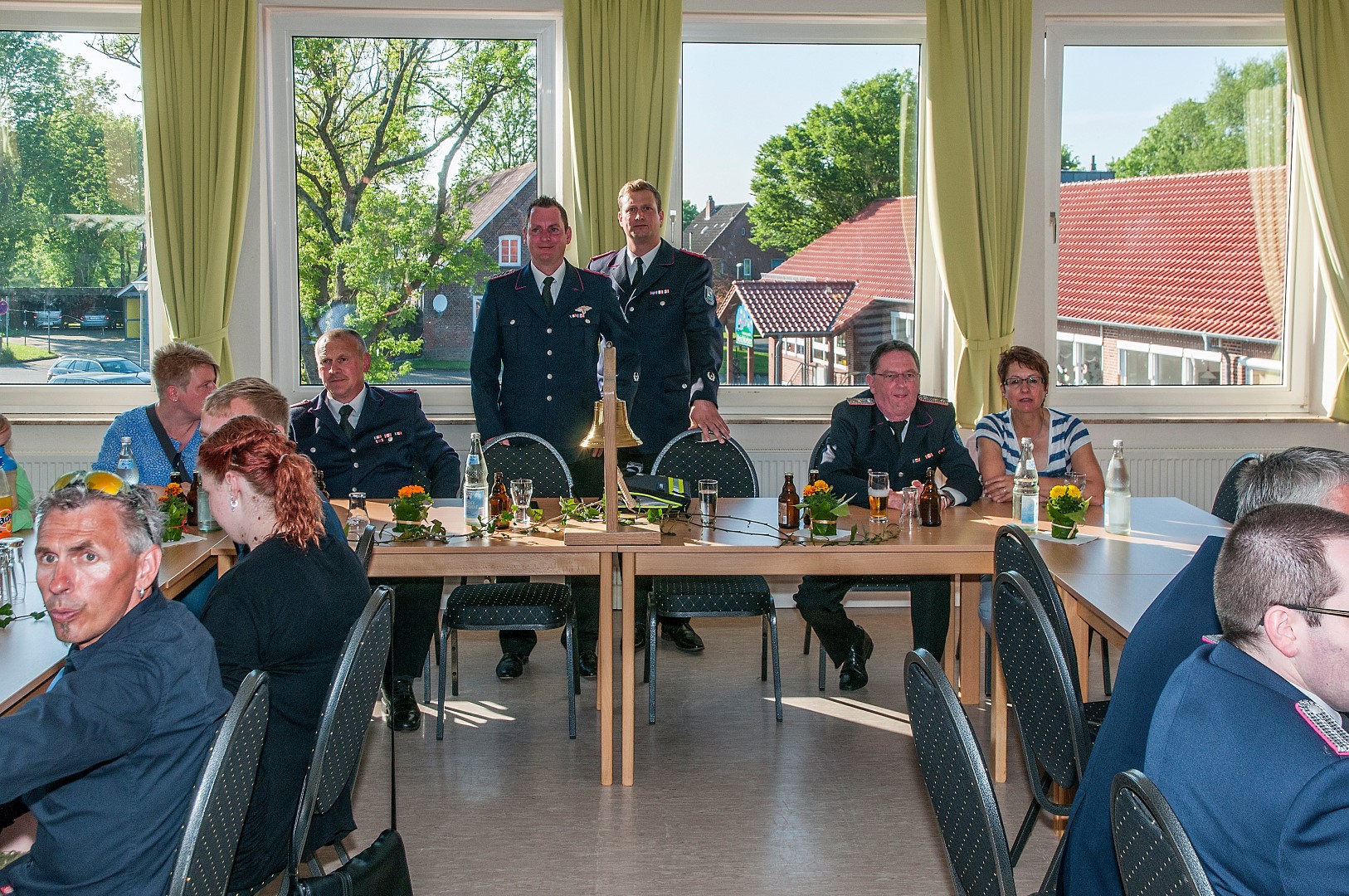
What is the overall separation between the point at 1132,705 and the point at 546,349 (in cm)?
345

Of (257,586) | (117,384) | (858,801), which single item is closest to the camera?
(257,586)

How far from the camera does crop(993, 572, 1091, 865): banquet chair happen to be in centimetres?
244

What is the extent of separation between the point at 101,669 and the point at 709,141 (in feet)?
15.6

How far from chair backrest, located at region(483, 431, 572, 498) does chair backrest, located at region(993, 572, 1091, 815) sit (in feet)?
7.29

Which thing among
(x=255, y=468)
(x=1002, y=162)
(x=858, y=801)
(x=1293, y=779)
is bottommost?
(x=858, y=801)

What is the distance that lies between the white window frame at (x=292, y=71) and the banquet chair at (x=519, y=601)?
1.81 m

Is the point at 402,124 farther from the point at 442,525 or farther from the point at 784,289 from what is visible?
the point at 442,525

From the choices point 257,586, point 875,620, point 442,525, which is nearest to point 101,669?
point 257,586

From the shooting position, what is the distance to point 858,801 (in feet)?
12.1

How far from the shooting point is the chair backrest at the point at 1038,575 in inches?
103

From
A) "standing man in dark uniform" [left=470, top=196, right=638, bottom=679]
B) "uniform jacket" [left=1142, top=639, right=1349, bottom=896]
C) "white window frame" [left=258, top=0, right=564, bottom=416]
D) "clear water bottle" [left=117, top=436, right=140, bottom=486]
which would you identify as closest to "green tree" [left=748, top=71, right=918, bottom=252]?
"white window frame" [left=258, top=0, right=564, bottom=416]

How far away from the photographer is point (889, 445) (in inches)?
180

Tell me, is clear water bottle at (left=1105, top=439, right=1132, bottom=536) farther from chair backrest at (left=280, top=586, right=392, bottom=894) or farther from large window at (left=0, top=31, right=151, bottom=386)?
large window at (left=0, top=31, right=151, bottom=386)

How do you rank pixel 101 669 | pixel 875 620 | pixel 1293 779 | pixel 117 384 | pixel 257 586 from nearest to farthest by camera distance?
pixel 1293 779, pixel 101 669, pixel 257 586, pixel 875 620, pixel 117 384
